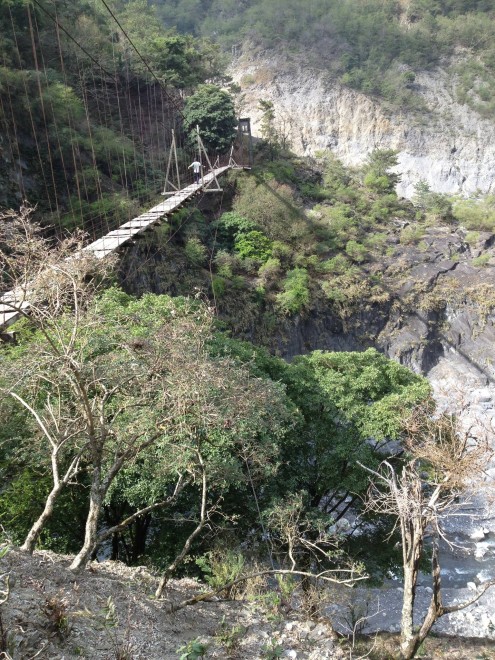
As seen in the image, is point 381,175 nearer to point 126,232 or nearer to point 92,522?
point 126,232

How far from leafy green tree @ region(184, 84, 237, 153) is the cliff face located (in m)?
11.2

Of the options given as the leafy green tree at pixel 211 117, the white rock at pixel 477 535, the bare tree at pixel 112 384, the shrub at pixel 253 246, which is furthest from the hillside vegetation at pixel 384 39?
the bare tree at pixel 112 384

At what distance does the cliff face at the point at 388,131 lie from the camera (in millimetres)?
28156

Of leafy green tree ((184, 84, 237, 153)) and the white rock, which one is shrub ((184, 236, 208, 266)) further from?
the white rock

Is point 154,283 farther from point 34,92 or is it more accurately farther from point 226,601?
point 226,601

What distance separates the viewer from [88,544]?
12.1 ft

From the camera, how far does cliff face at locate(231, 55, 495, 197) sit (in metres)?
28.2

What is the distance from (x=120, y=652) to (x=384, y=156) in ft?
69.5

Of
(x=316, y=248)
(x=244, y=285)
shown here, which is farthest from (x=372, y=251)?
(x=244, y=285)

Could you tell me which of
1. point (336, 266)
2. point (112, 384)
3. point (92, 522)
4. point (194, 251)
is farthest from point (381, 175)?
point (92, 522)

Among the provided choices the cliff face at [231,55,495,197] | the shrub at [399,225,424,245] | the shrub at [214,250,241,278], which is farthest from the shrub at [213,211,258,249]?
the cliff face at [231,55,495,197]

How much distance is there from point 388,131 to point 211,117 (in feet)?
49.1

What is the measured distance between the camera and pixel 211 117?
16.8 metres

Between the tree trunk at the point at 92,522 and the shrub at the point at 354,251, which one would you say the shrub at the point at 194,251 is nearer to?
the shrub at the point at 354,251
